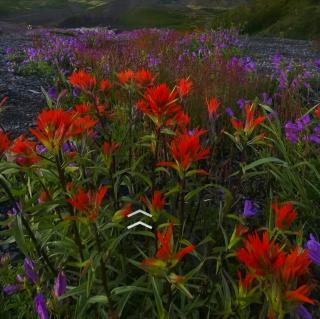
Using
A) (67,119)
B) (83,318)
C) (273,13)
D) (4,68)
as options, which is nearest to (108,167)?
(67,119)

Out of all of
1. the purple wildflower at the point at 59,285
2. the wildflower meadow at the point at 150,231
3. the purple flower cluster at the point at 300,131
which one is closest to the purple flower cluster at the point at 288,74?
the purple flower cluster at the point at 300,131

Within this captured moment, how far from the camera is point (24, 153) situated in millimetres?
1688

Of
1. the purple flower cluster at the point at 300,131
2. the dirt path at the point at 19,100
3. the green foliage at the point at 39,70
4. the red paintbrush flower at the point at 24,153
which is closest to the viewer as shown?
the red paintbrush flower at the point at 24,153

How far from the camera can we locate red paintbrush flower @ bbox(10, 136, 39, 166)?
5.46 feet

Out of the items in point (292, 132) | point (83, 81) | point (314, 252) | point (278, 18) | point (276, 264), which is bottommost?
point (278, 18)

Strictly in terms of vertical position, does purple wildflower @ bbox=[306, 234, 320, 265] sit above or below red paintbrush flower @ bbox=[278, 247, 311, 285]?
below

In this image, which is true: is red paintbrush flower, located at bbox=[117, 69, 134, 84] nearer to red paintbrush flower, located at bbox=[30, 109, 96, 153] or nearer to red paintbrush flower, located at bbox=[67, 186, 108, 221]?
red paintbrush flower, located at bbox=[30, 109, 96, 153]

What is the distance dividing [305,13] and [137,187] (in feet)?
69.4

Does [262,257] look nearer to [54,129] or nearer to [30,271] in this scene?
[54,129]

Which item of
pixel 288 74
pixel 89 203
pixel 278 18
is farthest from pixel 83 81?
pixel 278 18

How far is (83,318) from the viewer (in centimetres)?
181

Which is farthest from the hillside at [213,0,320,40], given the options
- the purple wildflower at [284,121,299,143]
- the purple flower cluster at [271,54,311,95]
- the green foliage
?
the purple wildflower at [284,121,299,143]

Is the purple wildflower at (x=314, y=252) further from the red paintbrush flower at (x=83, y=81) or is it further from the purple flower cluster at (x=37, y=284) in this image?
the red paintbrush flower at (x=83, y=81)

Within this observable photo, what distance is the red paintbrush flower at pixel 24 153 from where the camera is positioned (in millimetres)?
1665
